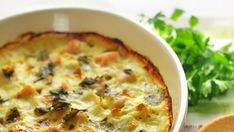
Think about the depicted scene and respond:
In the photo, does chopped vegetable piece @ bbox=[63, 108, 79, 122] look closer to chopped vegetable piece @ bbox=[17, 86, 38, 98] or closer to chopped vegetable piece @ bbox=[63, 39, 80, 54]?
chopped vegetable piece @ bbox=[17, 86, 38, 98]

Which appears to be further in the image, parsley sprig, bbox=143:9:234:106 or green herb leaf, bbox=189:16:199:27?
green herb leaf, bbox=189:16:199:27

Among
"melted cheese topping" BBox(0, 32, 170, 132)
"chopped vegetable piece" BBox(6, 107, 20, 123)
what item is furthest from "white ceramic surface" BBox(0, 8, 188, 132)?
"chopped vegetable piece" BBox(6, 107, 20, 123)

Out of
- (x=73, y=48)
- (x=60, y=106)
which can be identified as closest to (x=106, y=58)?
(x=73, y=48)

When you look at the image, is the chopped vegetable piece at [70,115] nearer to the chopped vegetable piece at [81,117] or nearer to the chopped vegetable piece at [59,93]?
the chopped vegetable piece at [81,117]

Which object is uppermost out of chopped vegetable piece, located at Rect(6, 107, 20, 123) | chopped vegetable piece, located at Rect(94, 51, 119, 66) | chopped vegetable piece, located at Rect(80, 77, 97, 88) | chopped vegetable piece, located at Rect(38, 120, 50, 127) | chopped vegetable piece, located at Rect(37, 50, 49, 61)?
chopped vegetable piece, located at Rect(37, 50, 49, 61)

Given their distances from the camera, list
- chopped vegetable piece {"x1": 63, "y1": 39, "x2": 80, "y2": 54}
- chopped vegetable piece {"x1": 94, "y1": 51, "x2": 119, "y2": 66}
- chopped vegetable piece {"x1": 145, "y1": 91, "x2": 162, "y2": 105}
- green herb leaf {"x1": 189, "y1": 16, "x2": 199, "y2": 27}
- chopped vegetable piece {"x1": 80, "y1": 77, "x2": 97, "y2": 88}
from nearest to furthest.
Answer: chopped vegetable piece {"x1": 145, "y1": 91, "x2": 162, "y2": 105}, chopped vegetable piece {"x1": 80, "y1": 77, "x2": 97, "y2": 88}, chopped vegetable piece {"x1": 94, "y1": 51, "x2": 119, "y2": 66}, chopped vegetable piece {"x1": 63, "y1": 39, "x2": 80, "y2": 54}, green herb leaf {"x1": 189, "y1": 16, "x2": 199, "y2": 27}

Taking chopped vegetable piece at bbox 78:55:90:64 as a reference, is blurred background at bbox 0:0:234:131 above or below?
above

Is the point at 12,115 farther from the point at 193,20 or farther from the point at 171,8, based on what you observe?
the point at 171,8
